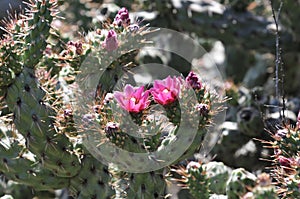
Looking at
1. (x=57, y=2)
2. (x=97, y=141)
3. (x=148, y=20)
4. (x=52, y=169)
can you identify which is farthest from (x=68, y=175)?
(x=148, y=20)

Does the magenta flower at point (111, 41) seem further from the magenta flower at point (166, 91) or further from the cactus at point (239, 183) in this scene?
the cactus at point (239, 183)

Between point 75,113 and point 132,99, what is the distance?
318 mm

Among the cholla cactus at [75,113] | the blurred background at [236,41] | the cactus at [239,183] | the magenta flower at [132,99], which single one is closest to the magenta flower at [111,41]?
the cholla cactus at [75,113]

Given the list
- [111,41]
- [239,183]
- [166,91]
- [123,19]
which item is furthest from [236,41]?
[239,183]

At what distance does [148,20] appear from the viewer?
4.67 m

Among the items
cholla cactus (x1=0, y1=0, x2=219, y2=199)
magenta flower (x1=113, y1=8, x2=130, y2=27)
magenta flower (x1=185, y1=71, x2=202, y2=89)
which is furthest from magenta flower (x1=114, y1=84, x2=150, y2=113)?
magenta flower (x1=113, y1=8, x2=130, y2=27)

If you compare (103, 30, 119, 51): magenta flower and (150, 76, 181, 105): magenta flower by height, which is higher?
(103, 30, 119, 51): magenta flower

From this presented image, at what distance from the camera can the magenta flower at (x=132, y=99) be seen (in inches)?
107

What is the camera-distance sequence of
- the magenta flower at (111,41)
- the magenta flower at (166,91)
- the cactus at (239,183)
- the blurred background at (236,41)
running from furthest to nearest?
the blurred background at (236,41) < the magenta flower at (111,41) < the magenta flower at (166,91) < the cactus at (239,183)

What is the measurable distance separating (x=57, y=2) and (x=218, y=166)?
3.34 feet

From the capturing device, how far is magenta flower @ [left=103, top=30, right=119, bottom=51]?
290 cm

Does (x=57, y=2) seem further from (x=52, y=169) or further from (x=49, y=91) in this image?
(x=52, y=169)

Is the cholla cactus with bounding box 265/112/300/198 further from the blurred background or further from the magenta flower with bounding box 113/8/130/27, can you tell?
the blurred background

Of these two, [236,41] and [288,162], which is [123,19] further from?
[236,41]
